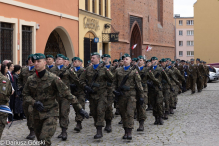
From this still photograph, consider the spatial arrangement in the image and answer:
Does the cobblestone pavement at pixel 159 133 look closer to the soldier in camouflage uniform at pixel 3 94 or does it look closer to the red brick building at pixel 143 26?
the soldier in camouflage uniform at pixel 3 94

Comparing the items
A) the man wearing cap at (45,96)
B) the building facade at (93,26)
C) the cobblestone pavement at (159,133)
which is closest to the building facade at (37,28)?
the building facade at (93,26)

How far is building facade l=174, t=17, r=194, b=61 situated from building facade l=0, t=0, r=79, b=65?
2995 inches

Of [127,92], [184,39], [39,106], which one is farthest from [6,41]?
[184,39]

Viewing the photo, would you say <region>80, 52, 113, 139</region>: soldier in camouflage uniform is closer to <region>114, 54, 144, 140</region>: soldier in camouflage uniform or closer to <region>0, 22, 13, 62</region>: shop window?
<region>114, 54, 144, 140</region>: soldier in camouflage uniform

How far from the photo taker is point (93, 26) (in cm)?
2692

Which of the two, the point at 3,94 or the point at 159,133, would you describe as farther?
the point at 159,133

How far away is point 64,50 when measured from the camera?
24000 millimetres

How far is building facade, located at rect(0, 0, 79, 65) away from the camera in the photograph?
55.9ft

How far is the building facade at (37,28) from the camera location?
1703cm

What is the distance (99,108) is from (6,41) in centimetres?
945

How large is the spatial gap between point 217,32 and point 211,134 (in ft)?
176

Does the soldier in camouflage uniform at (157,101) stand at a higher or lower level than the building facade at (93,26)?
lower

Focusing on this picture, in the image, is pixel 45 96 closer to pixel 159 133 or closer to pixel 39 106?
pixel 39 106

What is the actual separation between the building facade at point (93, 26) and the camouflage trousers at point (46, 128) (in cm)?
1900
